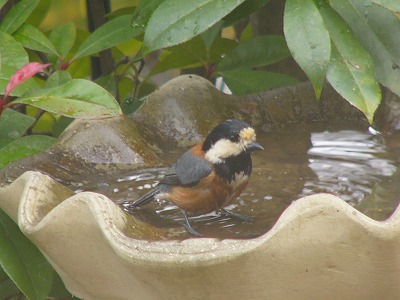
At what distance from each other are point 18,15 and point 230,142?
0.79 meters

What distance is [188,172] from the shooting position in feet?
7.18

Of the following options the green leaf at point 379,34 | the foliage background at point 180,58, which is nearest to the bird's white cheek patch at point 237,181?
the foliage background at point 180,58

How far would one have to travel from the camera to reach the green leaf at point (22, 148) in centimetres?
219

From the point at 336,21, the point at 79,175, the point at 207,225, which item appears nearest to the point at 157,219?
the point at 207,225

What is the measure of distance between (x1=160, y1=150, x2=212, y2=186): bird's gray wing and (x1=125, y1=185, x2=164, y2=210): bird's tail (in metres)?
0.02

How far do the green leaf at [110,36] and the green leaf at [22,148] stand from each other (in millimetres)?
361

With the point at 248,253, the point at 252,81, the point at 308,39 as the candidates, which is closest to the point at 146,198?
the point at 308,39

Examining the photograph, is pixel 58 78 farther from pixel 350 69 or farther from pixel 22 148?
pixel 350 69

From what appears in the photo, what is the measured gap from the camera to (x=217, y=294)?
1.67m

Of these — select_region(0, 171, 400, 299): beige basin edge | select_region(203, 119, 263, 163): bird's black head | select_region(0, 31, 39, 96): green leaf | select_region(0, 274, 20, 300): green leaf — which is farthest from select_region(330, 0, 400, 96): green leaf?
select_region(0, 274, 20, 300): green leaf

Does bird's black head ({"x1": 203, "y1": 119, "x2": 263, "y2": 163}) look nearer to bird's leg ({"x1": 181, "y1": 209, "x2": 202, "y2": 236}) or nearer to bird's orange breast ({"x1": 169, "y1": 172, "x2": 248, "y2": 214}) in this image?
bird's orange breast ({"x1": 169, "y1": 172, "x2": 248, "y2": 214})

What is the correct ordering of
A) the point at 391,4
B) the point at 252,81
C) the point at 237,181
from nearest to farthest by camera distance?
the point at 391,4, the point at 237,181, the point at 252,81

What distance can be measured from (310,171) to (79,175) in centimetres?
64

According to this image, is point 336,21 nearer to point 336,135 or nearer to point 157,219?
point 336,135
